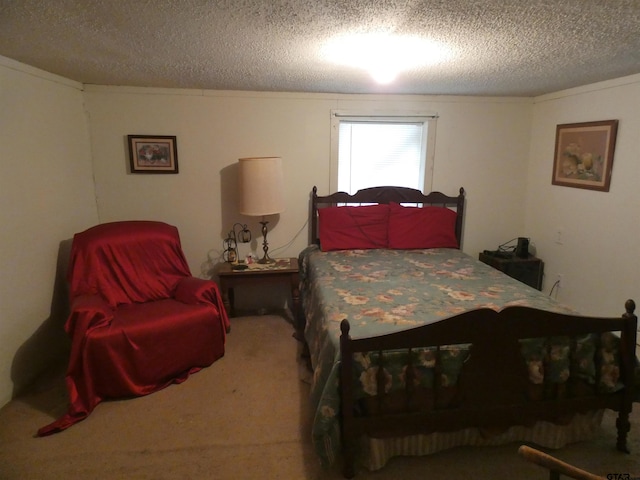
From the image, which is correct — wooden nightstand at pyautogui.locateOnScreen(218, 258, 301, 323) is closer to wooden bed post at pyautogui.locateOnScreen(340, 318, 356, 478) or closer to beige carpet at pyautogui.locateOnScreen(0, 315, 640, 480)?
beige carpet at pyautogui.locateOnScreen(0, 315, 640, 480)

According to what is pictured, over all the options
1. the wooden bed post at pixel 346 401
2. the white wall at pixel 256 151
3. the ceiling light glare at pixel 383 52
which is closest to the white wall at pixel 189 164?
the white wall at pixel 256 151

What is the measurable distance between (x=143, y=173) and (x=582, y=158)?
382cm

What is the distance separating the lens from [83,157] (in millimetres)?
3326

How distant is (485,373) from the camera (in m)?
1.81

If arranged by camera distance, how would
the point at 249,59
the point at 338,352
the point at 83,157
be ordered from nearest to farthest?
the point at 338,352
the point at 249,59
the point at 83,157

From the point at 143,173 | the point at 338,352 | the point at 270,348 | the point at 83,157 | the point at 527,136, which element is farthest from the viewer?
the point at 527,136

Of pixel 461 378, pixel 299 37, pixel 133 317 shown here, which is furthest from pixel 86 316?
pixel 461 378

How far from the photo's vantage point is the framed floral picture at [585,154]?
10.1 feet

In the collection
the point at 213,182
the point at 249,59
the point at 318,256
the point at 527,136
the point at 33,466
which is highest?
the point at 249,59

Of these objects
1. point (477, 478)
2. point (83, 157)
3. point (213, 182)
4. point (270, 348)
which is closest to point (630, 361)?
point (477, 478)

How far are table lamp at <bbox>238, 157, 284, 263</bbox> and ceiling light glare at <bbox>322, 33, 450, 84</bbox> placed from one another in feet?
3.77

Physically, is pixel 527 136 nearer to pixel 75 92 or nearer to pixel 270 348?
pixel 270 348

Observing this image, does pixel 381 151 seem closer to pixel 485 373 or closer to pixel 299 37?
pixel 299 37

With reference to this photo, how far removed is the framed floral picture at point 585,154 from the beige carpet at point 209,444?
75.6 inches
